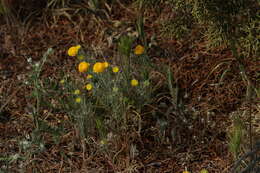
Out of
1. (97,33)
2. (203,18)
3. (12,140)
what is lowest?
(12,140)

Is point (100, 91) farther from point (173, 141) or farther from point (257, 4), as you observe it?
point (257, 4)

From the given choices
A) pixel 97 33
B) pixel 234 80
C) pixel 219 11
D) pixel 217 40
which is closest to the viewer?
pixel 219 11

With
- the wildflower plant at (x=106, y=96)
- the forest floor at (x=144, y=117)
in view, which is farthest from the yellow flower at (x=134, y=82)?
the forest floor at (x=144, y=117)

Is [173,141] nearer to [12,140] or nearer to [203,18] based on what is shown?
[203,18]

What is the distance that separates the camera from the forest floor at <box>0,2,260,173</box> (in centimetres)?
240

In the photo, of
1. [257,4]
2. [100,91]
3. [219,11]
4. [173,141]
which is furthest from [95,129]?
[257,4]

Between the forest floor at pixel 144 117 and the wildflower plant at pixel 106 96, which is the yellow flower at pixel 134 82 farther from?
the forest floor at pixel 144 117

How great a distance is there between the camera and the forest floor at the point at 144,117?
2.40 meters

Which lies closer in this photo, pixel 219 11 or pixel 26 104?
pixel 219 11

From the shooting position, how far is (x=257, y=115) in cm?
249

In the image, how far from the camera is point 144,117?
8.62ft

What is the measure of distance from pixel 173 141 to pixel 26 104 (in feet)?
3.49

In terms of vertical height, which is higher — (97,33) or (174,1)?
(174,1)

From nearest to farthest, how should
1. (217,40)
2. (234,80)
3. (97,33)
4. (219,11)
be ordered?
(219,11), (217,40), (234,80), (97,33)
